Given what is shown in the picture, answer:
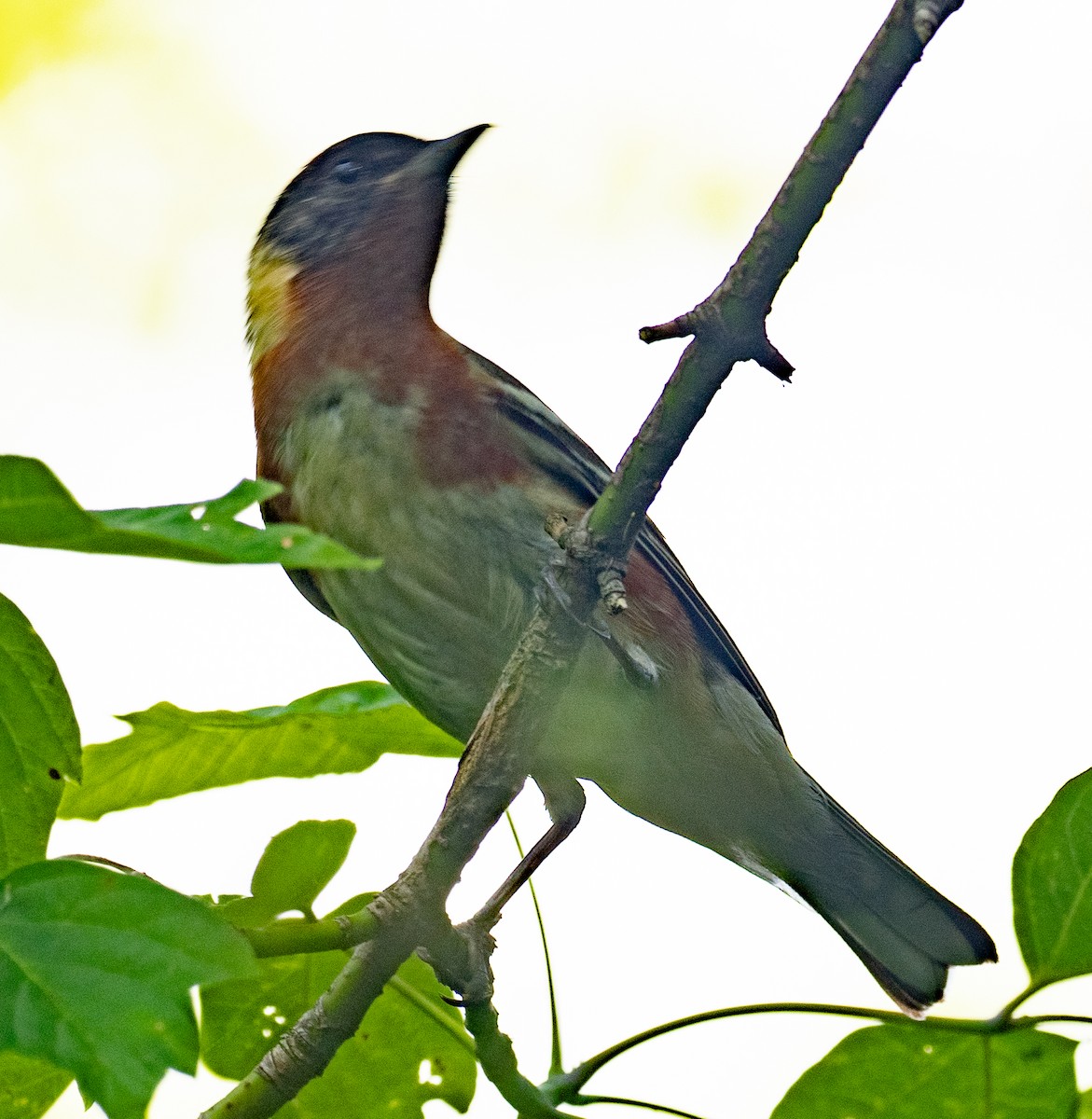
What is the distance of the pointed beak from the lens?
15.8 feet

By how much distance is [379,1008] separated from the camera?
2994 mm

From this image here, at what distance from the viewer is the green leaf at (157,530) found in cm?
142

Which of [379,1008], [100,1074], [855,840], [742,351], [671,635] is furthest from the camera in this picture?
[855,840]

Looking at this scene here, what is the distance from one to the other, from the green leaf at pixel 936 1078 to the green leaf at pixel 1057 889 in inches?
6.0

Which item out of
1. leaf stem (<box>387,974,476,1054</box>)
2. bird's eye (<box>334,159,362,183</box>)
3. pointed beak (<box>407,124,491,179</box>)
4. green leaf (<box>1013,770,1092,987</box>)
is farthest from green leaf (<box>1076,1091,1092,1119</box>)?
bird's eye (<box>334,159,362,183</box>)

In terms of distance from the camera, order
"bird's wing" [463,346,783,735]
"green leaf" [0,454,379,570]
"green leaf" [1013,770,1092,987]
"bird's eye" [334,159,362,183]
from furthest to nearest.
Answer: "bird's eye" [334,159,362,183]
"bird's wing" [463,346,783,735]
"green leaf" [1013,770,1092,987]
"green leaf" [0,454,379,570]

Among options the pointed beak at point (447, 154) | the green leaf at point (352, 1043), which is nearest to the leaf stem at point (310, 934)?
the green leaf at point (352, 1043)

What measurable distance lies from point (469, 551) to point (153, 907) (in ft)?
7.75

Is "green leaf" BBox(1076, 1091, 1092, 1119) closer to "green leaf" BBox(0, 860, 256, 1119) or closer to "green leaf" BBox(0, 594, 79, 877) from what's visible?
"green leaf" BBox(0, 860, 256, 1119)

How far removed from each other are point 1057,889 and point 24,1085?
2.07 m

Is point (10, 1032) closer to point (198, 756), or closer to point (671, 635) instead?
point (198, 756)

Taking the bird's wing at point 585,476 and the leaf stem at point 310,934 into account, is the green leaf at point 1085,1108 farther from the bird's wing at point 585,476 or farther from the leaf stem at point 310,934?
the bird's wing at point 585,476

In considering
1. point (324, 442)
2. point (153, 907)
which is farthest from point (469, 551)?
point (153, 907)

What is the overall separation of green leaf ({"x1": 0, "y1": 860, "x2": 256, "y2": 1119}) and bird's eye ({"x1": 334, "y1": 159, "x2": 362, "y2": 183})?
3.83m
